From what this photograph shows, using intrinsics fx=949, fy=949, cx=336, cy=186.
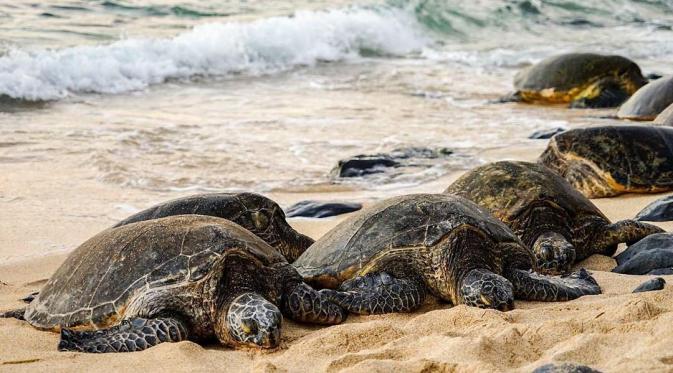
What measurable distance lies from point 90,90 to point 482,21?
1171cm

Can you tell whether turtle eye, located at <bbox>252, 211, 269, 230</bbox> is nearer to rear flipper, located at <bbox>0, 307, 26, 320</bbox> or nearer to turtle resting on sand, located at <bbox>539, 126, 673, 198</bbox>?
rear flipper, located at <bbox>0, 307, 26, 320</bbox>

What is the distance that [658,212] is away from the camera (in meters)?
6.07

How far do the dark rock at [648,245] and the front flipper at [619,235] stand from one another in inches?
5.9

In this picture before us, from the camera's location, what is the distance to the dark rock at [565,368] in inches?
107

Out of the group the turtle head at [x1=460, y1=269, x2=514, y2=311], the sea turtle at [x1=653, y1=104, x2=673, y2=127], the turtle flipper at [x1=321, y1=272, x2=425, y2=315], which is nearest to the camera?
the turtle head at [x1=460, y1=269, x2=514, y2=311]

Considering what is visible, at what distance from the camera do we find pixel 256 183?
26.7ft

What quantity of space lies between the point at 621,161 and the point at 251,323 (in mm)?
4175

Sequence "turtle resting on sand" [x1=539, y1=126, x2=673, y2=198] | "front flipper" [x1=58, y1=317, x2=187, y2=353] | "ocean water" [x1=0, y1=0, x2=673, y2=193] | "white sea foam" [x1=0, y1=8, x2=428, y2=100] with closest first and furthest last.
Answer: "front flipper" [x1=58, y1=317, x2=187, y2=353] < "turtle resting on sand" [x1=539, y1=126, x2=673, y2=198] < "ocean water" [x1=0, y1=0, x2=673, y2=193] < "white sea foam" [x1=0, y1=8, x2=428, y2=100]

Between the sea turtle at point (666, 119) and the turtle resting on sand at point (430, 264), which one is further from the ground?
the turtle resting on sand at point (430, 264)

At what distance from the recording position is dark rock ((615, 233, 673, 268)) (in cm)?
503

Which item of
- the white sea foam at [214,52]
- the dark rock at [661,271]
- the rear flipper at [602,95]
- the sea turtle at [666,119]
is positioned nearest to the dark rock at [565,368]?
the dark rock at [661,271]

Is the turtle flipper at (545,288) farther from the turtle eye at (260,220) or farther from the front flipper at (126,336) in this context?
the front flipper at (126,336)

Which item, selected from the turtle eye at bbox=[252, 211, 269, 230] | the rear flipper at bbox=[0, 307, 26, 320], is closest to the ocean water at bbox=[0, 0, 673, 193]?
the turtle eye at bbox=[252, 211, 269, 230]

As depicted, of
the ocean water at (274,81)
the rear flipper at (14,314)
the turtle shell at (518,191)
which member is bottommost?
the ocean water at (274,81)
